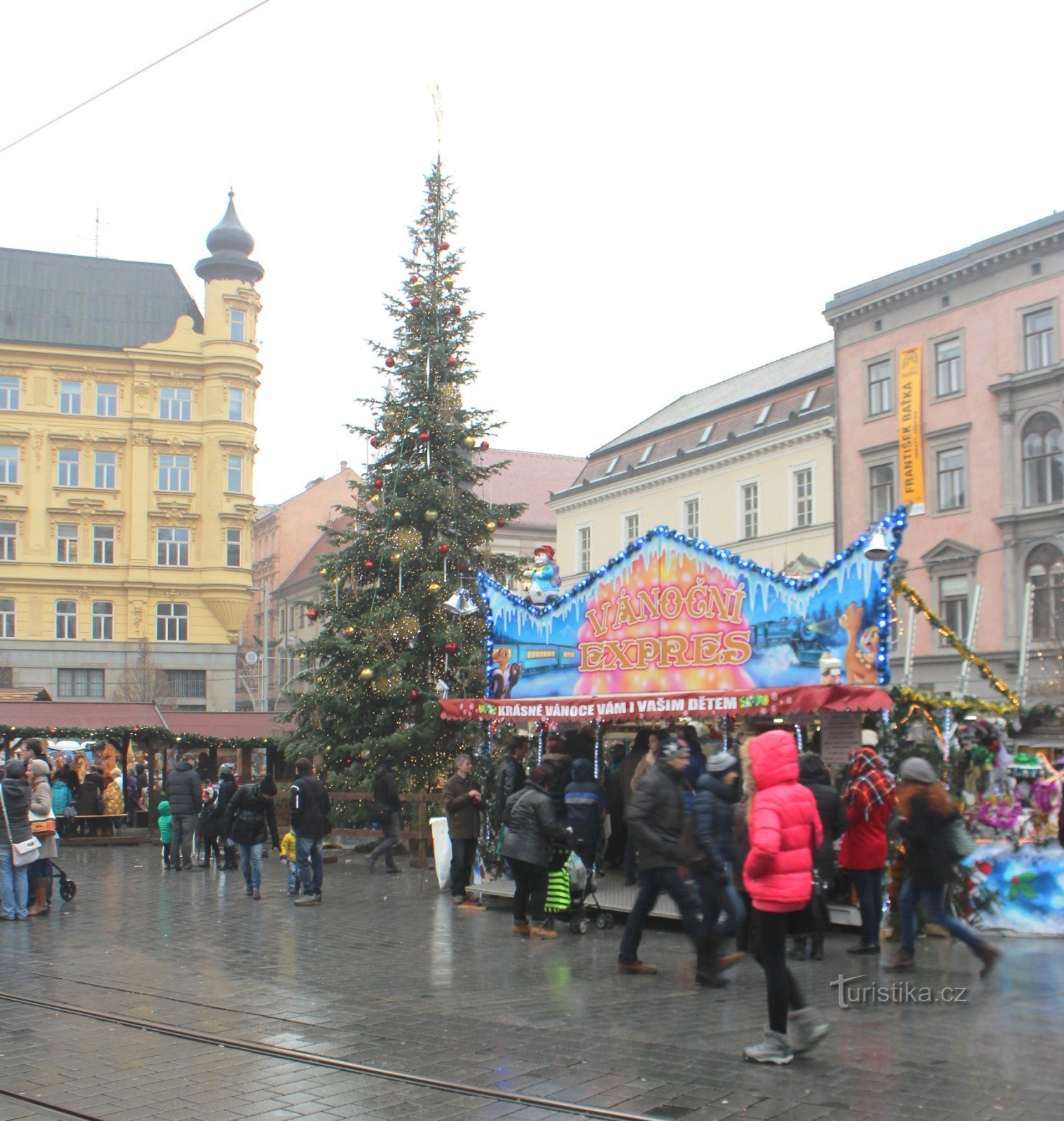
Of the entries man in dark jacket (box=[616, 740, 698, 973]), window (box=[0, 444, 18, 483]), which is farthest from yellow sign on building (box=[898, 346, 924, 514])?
window (box=[0, 444, 18, 483])

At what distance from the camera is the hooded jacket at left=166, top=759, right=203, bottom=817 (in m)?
20.1

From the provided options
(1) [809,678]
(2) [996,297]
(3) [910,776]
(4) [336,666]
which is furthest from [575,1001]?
(2) [996,297]

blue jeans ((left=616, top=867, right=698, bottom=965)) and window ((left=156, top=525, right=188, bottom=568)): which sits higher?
window ((left=156, top=525, right=188, bottom=568))

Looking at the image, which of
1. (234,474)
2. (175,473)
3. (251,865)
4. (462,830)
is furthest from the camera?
(234,474)

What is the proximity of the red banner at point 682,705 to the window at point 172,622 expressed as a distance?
43.3 m

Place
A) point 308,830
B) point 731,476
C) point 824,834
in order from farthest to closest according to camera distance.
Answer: point 731,476, point 308,830, point 824,834

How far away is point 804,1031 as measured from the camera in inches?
287

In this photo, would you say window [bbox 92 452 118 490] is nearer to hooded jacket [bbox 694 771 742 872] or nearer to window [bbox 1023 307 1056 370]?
window [bbox 1023 307 1056 370]

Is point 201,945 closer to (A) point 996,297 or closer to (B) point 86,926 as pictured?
(B) point 86,926

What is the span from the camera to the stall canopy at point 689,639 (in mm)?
13000

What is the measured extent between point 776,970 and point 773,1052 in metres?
0.45

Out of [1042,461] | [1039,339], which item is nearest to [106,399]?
[1039,339]

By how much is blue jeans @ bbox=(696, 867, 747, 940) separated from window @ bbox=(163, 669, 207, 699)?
49.8 m

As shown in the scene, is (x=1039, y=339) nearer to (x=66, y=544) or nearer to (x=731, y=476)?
→ (x=731, y=476)
